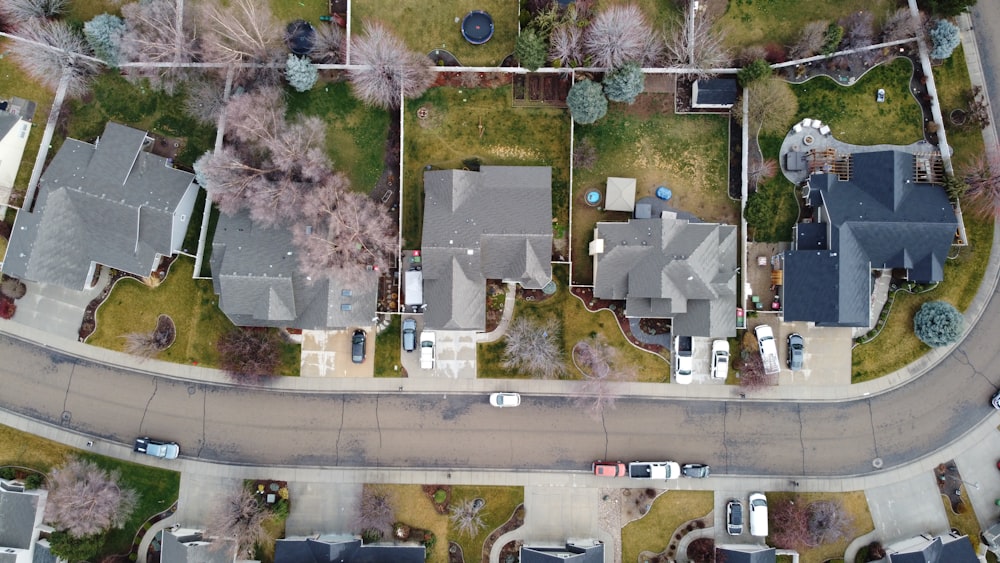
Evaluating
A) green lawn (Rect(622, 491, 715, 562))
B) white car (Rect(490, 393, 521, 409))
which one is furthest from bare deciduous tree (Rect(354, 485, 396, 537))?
green lawn (Rect(622, 491, 715, 562))

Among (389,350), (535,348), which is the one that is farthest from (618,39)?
(389,350)

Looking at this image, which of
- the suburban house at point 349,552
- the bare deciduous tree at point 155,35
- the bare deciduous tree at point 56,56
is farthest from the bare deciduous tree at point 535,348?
the bare deciduous tree at point 56,56

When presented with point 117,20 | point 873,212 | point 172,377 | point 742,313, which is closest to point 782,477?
point 742,313

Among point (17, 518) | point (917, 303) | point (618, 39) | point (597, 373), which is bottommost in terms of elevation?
point (17, 518)

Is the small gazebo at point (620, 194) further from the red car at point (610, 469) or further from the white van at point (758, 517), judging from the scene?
the white van at point (758, 517)

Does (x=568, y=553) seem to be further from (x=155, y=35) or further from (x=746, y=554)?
(x=155, y=35)

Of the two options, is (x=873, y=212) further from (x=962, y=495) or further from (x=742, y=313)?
(x=962, y=495)

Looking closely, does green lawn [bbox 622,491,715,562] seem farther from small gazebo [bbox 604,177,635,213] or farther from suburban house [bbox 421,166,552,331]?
small gazebo [bbox 604,177,635,213]
